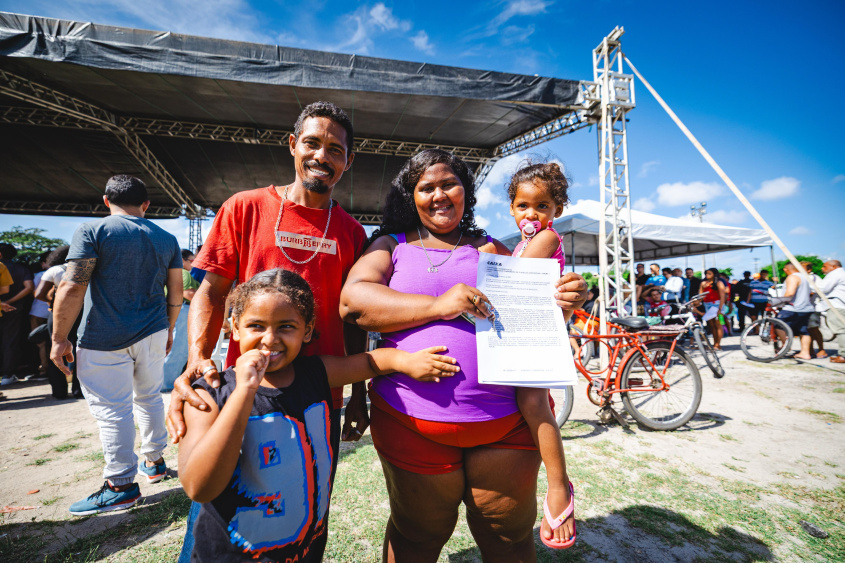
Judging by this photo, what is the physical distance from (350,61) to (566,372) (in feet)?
23.6

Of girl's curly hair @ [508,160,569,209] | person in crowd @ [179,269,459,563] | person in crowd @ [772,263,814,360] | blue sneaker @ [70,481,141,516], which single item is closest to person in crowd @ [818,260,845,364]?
person in crowd @ [772,263,814,360]

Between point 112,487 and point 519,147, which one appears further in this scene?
point 519,147

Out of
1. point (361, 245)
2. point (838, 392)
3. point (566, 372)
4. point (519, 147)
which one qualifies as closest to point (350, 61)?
point (519, 147)

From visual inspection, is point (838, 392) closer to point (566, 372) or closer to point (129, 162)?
point (566, 372)

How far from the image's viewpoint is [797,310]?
309 inches

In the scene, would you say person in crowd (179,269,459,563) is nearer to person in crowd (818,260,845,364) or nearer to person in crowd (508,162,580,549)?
person in crowd (508,162,580,549)

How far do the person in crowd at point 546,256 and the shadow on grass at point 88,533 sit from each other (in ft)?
8.65

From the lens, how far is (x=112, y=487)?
2686 millimetres

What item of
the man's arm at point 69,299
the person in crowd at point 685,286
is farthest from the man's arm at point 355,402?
the person in crowd at point 685,286

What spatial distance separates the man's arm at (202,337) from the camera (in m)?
1.15

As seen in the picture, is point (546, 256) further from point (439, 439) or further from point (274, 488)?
point (274, 488)

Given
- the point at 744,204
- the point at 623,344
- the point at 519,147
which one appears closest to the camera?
the point at 744,204

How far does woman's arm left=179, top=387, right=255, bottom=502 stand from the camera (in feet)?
3.44

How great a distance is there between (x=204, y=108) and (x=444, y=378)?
9502 mm
